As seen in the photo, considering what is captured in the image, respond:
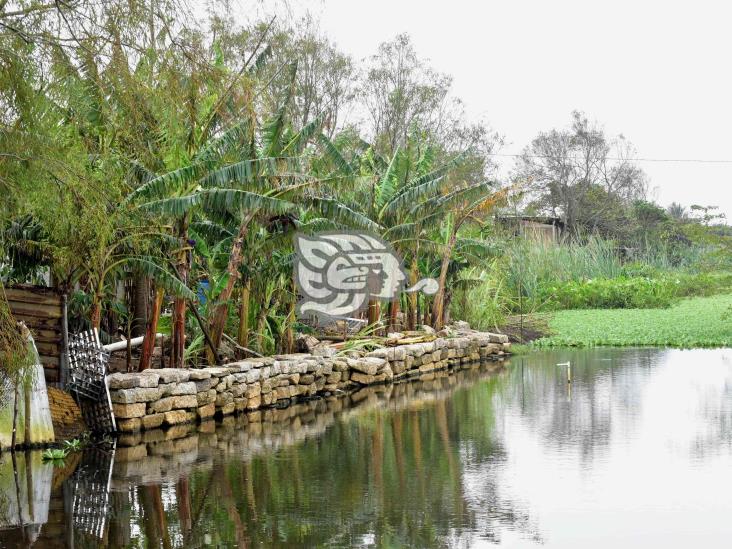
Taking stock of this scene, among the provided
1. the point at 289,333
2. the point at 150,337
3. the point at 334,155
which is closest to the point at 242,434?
the point at 150,337

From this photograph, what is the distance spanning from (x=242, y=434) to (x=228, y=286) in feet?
11.4

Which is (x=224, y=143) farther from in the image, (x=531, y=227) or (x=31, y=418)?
(x=531, y=227)

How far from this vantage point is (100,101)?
960 cm

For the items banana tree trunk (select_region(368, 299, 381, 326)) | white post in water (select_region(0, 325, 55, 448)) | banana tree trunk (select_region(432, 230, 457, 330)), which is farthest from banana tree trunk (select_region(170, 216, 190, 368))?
banana tree trunk (select_region(432, 230, 457, 330))

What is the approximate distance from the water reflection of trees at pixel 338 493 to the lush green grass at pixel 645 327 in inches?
547

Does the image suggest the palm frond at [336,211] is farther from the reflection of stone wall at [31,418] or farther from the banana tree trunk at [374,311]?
the reflection of stone wall at [31,418]

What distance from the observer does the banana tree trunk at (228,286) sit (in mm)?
17016

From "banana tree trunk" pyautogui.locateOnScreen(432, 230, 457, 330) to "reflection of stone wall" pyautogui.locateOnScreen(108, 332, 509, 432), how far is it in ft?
8.34

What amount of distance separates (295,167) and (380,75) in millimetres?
22332

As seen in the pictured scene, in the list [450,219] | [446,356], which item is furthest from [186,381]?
[450,219]

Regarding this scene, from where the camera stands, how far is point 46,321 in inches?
552

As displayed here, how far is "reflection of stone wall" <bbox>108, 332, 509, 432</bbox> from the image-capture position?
14250mm

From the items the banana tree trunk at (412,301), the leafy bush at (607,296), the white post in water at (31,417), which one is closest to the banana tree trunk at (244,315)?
the white post in water at (31,417)

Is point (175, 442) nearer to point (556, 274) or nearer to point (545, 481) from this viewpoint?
point (545, 481)
